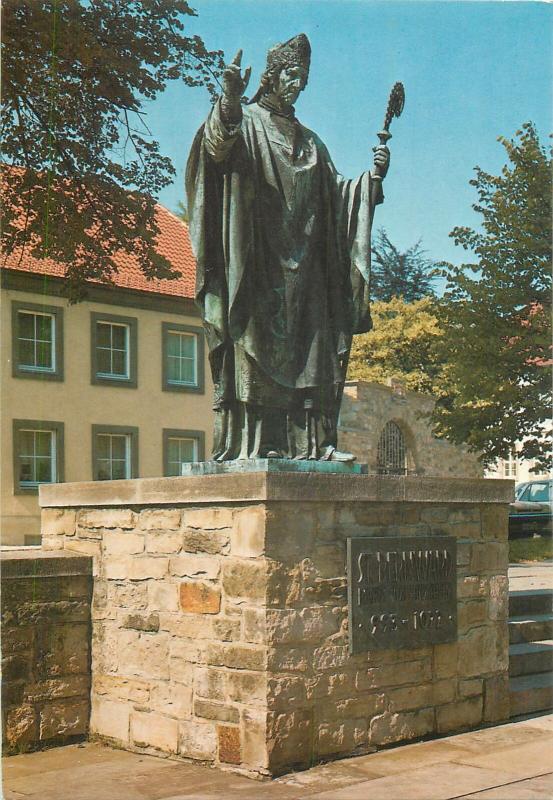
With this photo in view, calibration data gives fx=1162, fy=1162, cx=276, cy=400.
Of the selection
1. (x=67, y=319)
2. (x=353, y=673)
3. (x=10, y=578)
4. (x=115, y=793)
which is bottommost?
(x=115, y=793)

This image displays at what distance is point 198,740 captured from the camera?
19.9 feet

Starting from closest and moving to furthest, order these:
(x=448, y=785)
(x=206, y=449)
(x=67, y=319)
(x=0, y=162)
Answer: (x=448, y=785) → (x=0, y=162) → (x=67, y=319) → (x=206, y=449)

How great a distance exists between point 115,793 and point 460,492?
8.72ft

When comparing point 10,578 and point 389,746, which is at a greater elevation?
point 10,578

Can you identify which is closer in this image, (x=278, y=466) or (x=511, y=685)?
(x=278, y=466)

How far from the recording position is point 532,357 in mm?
21219

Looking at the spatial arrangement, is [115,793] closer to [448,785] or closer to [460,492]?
[448,785]

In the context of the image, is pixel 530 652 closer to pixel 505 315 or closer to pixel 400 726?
pixel 400 726

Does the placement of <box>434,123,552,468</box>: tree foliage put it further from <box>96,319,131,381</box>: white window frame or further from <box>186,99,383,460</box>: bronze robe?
<box>186,99,383,460</box>: bronze robe

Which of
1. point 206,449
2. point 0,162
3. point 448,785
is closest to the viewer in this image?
point 448,785

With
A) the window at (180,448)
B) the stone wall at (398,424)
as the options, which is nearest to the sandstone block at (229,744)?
the window at (180,448)

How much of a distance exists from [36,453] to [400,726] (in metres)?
7.98

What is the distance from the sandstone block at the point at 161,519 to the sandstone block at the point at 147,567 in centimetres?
17

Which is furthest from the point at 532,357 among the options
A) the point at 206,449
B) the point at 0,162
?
the point at 0,162
